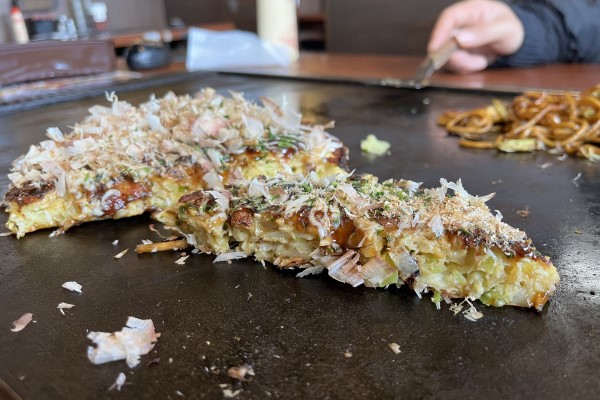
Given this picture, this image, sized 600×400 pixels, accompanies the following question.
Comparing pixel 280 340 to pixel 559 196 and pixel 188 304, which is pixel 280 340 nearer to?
pixel 188 304

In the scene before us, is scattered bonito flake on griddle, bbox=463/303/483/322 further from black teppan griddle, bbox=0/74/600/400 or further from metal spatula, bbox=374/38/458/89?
metal spatula, bbox=374/38/458/89

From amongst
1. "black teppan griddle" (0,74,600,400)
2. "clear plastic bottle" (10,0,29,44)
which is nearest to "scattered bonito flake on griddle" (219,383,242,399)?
"black teppan griddle" (0,74,600,400)

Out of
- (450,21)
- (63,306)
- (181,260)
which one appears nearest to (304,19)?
(450,21)

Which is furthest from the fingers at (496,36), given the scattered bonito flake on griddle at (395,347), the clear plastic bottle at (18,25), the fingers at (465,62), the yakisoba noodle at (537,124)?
the clear plastic bottle at (18,25)

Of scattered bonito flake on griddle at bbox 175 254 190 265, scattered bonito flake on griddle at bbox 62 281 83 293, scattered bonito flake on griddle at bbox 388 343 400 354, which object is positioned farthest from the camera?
scattered bonito flake on griddle at bbox 175 254 190 265

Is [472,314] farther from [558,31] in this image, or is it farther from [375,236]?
[558,31]

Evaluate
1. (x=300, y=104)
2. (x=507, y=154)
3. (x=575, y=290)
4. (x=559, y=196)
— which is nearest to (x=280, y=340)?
(x=575, y=290)

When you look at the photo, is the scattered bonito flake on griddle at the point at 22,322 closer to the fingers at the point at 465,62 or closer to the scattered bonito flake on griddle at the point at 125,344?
the scattered bonito flake on griddle at the point at 125,344
